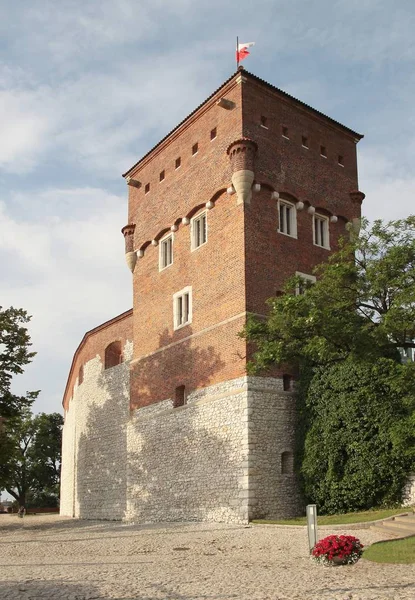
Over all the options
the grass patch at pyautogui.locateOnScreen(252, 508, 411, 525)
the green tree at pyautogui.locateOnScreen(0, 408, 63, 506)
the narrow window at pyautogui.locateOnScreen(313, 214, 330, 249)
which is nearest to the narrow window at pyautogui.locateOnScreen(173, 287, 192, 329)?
the narrow window at pyautogui.locateOnScreen(313, 214, 330, 249)

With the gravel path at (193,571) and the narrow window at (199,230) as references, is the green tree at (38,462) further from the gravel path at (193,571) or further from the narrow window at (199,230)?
the gravel path at (193,571)

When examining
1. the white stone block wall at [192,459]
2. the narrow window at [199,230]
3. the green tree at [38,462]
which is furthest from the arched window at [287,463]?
the green tree at [38,462]

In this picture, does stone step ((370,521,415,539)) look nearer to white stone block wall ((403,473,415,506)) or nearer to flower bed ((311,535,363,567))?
white stone block wall ((403,473,415,506))

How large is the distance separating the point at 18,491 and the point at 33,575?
5059 cm

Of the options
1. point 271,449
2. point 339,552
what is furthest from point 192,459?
point 339,552

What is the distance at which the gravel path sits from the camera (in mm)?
9758

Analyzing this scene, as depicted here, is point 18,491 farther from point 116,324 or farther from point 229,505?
point 229,505

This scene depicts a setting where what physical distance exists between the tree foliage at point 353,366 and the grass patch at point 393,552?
5115 millimetres

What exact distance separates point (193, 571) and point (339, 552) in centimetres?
258

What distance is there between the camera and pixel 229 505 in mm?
22234

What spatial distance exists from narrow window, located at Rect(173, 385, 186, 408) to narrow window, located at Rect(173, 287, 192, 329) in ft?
8.09

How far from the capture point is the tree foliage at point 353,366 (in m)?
18.7

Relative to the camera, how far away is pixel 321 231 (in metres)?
27.5

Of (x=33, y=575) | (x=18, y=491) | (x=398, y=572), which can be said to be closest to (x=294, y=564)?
(x=398, y=572)
